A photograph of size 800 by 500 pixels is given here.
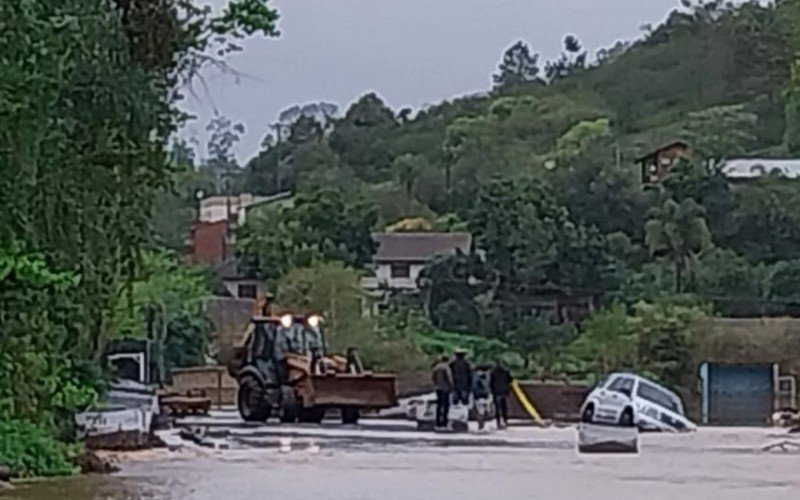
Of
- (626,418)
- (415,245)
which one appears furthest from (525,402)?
(415,245)

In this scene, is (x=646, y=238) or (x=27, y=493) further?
(x=646, y=238)

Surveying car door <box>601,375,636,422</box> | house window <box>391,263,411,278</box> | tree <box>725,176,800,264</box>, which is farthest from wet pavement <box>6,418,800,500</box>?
house window <box>391,263,411,278</box>

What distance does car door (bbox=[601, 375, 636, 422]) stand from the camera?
36.8 metres

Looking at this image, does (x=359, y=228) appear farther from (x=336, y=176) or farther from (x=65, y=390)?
(x=65, y=390)

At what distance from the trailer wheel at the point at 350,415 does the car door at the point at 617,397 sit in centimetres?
463

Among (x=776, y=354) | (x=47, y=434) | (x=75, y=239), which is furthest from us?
(x=776, y=354)

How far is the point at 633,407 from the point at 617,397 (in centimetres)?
36

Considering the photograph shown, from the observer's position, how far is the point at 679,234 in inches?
2645

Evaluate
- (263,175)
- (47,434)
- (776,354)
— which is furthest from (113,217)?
(263,175)

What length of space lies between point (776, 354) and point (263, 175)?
70754mm

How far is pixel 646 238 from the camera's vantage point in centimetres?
6869

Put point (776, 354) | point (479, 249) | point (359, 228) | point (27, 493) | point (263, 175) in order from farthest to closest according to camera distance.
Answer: point (263, 175)
point (359, 228)
point (479, 249)
point (776, 354)
point (27, 493)

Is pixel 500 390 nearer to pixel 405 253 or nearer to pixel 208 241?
pixel 405 253

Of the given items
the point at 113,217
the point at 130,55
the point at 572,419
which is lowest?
the point at 572,419
